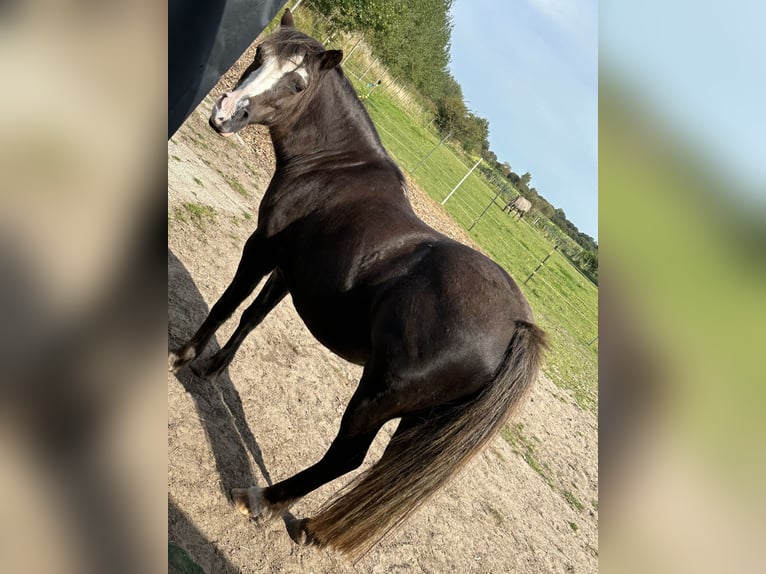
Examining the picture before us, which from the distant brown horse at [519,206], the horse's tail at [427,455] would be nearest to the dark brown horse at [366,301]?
the horse's tail at [427,455]

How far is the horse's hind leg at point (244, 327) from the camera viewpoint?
4.32 metres

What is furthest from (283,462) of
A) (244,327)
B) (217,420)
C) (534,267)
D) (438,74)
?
(438,74)

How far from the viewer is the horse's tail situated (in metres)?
2.97

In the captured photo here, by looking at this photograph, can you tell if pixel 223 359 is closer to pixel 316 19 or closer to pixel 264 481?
pixel 264 481

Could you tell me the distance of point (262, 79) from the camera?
3.64m

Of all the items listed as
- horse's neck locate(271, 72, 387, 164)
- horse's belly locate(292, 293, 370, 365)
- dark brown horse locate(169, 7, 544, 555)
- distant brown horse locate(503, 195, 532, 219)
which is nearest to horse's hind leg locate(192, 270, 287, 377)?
dark brown horse locate(169, 7, 544, 555)

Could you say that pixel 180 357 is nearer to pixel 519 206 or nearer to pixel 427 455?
pixel 427 455

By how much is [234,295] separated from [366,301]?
1288 millimetres

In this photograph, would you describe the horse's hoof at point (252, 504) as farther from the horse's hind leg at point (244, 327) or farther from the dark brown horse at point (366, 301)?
the horse's hind leg at point (244, 327)
